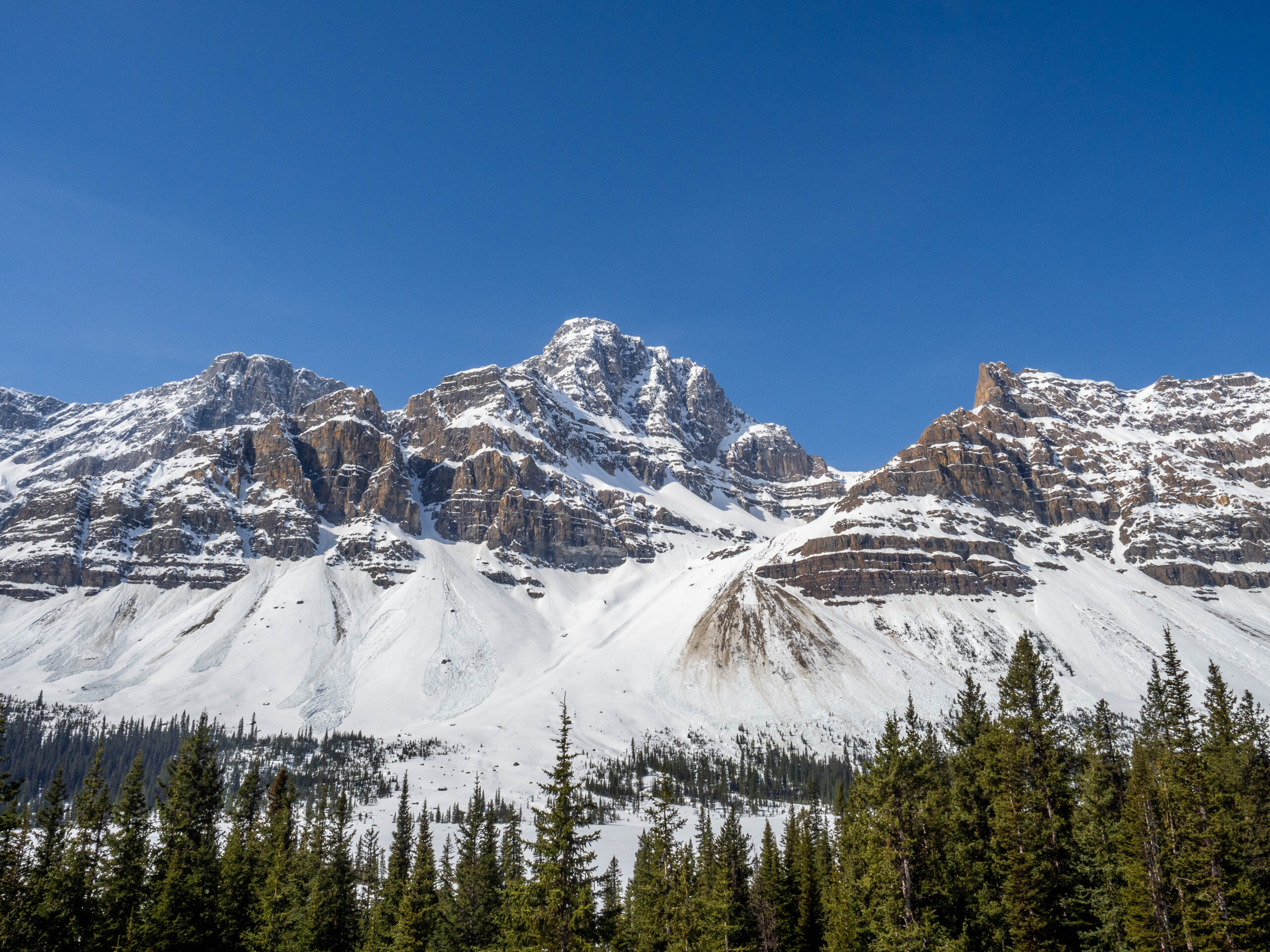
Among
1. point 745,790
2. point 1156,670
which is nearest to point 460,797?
point 745,790

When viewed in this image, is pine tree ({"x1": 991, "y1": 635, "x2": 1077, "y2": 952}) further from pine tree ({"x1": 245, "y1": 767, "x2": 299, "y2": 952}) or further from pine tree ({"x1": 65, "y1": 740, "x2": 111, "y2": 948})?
pine tree ({"x1": 65, "y1": 740, "x2": 111, "y2": 948})

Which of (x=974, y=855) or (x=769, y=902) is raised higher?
(x=974, y=855)

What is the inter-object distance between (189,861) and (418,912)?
19.8 metres

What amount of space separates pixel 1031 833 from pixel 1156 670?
2478cm

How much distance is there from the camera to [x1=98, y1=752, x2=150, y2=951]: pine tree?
45938 mm

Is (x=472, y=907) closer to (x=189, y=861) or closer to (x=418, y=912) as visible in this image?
(x=418, y=912)

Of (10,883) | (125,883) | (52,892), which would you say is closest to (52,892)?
(52,892)

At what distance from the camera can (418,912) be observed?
150 ft

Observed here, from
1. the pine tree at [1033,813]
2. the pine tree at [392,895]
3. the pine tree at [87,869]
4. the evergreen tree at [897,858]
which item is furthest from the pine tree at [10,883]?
the pine tree at [1033,813]

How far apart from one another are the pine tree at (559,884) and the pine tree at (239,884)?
2991cm

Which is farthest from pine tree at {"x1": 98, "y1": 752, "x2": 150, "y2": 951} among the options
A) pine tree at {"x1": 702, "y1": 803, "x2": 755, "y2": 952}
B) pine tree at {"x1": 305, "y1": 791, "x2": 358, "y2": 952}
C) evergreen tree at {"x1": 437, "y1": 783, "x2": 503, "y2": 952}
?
pine tree at {"x1": 702, "y1": 803, "x2": 755, "y2": 952}

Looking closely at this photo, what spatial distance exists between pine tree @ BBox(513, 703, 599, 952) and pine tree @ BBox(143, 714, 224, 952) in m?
28.5

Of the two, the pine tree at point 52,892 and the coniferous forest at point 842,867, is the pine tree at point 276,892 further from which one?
the pine tree at point 52,892

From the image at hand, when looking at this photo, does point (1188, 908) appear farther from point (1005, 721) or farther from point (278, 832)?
point (278, 832)
